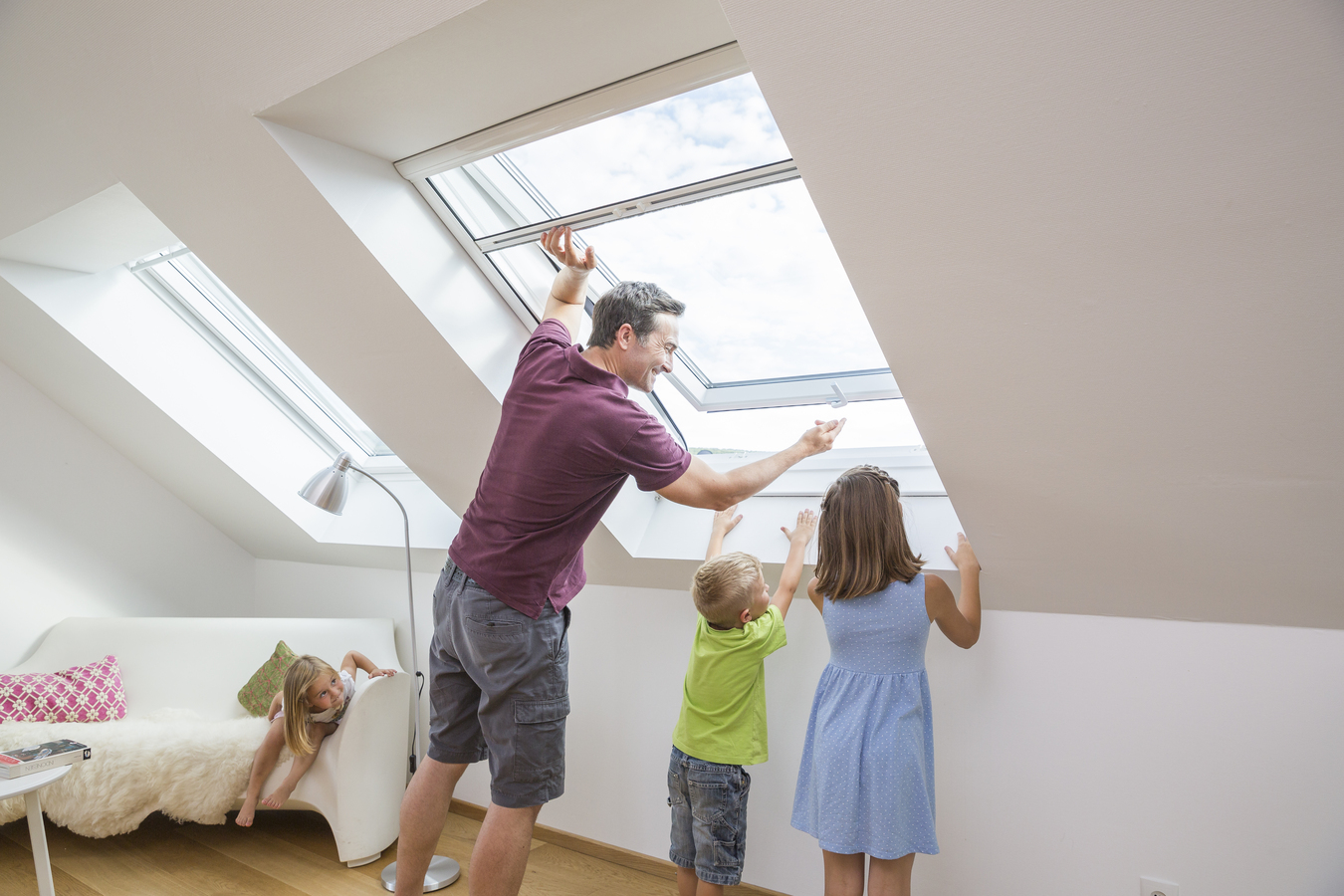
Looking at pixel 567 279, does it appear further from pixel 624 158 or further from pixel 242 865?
pixel 242 865

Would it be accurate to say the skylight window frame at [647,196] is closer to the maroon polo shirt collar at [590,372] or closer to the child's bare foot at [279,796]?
the maroon polo shirt collar at [590,372]

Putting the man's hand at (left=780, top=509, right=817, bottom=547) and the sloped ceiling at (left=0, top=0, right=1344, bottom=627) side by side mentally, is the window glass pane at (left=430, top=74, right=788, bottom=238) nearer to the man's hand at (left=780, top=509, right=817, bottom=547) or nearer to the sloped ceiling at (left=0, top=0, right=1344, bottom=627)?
the sloped ceiling at (left=0, top=0, right=1344, bottom=627)

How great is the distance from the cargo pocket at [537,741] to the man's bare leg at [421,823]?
26 cm

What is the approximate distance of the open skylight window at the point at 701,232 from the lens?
185cm

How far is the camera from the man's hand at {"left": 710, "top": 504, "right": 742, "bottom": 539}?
2.34m

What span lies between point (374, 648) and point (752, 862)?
5.62 ft

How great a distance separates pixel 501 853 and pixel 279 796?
1415mm

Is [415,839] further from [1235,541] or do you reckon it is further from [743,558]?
[1235,541]

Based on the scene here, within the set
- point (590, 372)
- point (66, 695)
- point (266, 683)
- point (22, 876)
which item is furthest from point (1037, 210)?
point (66, 695)

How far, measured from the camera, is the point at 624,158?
6.59 ft

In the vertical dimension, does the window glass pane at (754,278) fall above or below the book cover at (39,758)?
above

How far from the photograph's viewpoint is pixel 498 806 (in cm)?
172

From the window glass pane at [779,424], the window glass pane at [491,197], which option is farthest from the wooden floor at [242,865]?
the window glass pane at [491,197]

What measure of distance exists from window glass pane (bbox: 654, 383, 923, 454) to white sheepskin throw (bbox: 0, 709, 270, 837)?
72.5 inches
